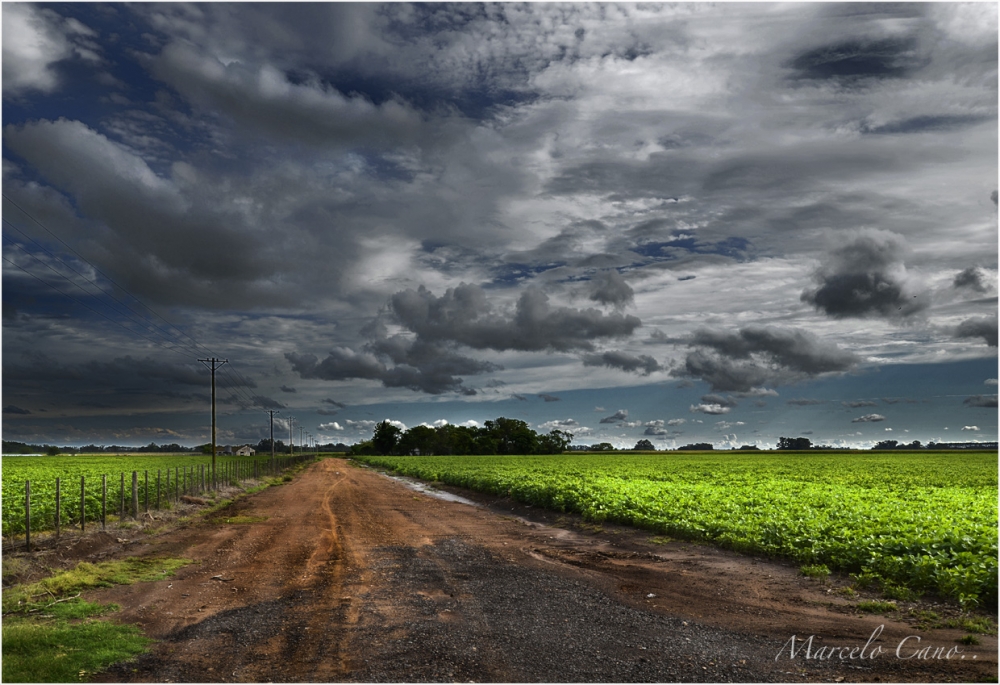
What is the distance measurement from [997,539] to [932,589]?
2.08 metres

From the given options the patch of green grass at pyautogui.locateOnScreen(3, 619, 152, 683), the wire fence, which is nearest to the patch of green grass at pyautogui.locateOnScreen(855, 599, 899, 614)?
the patch of green grass at pyautogui.locateOnScreen(3, 619, 152, 683)

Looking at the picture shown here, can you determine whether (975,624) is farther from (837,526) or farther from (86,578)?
(86,578)

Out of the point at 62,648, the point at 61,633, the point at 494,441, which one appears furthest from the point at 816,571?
the point at 494,441

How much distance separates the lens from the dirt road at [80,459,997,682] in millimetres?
7605

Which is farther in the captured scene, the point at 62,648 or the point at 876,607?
the point at 876,607

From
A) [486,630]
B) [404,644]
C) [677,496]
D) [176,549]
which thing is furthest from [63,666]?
[677,496]

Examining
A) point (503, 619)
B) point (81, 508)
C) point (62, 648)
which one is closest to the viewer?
point (62, 648)

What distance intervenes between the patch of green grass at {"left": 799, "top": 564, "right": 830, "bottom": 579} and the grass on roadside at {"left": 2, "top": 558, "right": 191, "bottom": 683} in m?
11.9

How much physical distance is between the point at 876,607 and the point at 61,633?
41.2 ft

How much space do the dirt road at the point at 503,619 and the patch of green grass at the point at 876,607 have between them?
0.41 m

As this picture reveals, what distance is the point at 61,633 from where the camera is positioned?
9.06 m

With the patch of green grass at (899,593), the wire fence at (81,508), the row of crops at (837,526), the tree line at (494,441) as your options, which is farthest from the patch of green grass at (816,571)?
the tree line at (494,441)

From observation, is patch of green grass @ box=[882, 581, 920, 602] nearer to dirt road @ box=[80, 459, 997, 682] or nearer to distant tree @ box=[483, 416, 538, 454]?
dirt road @ box=[80, 459, 997, 682]

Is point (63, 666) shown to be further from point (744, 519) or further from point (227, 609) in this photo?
point (744, 519)
